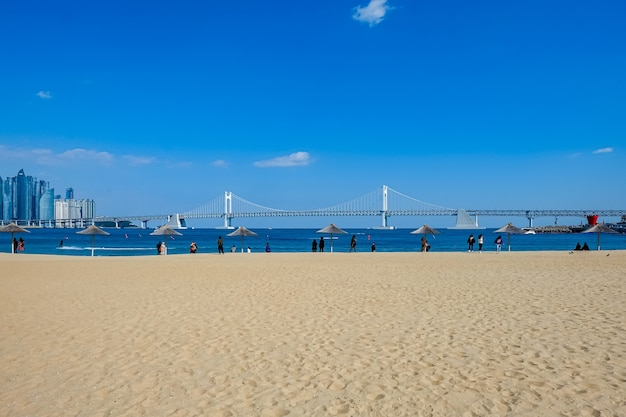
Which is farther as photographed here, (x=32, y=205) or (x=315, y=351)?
(x=32, y=205)

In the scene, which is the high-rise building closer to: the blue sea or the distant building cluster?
the distant building cluster

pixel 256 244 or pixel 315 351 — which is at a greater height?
pixel 315 351

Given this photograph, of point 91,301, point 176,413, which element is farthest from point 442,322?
point 91,301

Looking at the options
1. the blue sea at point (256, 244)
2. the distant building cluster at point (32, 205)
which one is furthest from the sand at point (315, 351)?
the distant building cluster at point (32, 205)

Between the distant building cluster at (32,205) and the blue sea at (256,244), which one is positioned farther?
the distant building cluster at (32,205)

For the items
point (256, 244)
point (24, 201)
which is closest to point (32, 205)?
point (24, 201)

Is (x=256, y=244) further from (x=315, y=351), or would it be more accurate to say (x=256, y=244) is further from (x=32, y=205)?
(x=32, y=205)

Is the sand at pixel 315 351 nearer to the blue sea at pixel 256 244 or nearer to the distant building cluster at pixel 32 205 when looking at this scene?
the blue sea at pixel 256 244

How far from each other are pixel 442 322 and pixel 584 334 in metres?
1.74

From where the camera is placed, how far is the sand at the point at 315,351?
11.9ft

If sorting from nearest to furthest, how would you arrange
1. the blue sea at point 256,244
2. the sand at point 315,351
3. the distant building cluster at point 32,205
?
the sand at point 315,351, the blue sea at point 256,244, the distant building cluster at point 32,205

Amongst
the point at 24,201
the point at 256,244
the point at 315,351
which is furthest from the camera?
the point at 24,201

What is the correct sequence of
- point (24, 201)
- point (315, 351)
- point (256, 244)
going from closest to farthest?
point (315, 351) < point (256, 244) < point (24, 201)

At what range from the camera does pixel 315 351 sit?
5059 mm
